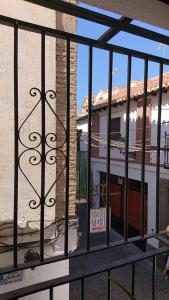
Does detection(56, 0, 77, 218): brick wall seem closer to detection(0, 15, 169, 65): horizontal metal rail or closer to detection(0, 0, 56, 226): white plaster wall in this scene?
detection(0, 0, 56, 226): white plaster wall

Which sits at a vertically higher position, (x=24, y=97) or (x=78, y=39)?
(x=24, y=97)

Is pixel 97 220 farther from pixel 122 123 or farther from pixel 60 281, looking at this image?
pixel 60 281

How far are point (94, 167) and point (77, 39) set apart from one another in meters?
14.6

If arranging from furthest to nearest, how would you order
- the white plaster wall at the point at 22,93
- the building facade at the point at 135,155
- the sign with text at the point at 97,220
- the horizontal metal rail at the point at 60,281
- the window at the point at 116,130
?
1. the window at the point at 116,130
2. the building facade at the point at 135,155
3. the sign with text at the point at 97,220
4. the white plaster wall at the point at 22,93
5. the horizontal metal rail at the point at 60,281

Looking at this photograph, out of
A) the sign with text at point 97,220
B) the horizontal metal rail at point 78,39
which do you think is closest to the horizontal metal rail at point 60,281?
the horizontal metal rail at point 78,39

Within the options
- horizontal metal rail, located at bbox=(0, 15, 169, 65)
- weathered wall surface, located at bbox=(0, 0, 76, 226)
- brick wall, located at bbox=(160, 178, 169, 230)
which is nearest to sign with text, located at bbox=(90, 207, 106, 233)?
brick wall, located at bbox=(160, 178, 169, 230)

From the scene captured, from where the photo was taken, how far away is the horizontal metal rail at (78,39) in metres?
1.17

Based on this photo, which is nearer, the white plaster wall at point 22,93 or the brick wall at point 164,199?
the white plaster wall at point 22,93

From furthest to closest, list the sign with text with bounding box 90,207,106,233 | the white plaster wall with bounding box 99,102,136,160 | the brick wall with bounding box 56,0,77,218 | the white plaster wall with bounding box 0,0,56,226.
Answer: the white plaster wall with bounding box 99,102,136,160, the sign with text with bounding box 90,207,106,233, the brick wall with bounding box 56,0,77,218, the white plaster wall with bounding box 0,0,56,226

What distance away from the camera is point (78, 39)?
133 centimetres

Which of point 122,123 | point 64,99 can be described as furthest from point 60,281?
point 122,123

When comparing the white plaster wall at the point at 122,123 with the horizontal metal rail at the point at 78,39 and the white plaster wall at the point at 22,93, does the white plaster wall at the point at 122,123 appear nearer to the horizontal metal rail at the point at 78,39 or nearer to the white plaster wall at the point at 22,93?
the white plaster wall at the point at 22,93

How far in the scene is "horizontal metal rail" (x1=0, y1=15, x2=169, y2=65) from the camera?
117 cm

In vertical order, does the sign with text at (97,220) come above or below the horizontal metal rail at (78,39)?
below
